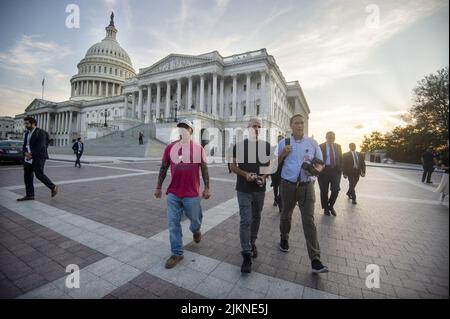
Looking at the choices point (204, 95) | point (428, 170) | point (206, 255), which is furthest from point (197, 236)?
point (204, 95)

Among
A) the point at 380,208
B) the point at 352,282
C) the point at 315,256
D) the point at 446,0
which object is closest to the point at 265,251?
the point at 315,256

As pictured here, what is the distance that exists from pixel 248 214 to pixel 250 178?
545 millimetres

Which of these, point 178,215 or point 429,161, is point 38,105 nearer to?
point 178,215

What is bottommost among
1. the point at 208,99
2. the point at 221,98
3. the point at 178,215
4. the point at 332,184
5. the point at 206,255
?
the point at 206,255

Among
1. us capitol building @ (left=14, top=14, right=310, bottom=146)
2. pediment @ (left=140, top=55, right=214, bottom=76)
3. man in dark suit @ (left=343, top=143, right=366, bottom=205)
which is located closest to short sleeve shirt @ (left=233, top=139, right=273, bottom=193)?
man in dark suit @ (left=343, top=143, right=366, bottom=205)

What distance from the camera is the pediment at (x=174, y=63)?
44281mm

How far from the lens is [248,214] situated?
2.97 m

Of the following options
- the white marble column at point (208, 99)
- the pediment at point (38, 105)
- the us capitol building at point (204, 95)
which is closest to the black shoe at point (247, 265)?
the us capitol building at point (204, 95)

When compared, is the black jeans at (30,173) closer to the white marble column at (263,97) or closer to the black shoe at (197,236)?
the black shoe at (197,236)

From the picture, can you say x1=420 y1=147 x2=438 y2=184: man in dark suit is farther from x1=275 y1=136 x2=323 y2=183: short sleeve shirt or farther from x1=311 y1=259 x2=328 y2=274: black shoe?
x1=311 y1=259 x2=328 y2=274: black shoe

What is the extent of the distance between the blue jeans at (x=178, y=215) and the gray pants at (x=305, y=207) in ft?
4.73

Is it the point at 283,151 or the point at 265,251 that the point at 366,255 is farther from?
the point at 283,151

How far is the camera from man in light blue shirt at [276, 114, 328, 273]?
2986 mm

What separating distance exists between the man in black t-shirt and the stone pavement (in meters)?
0.52
